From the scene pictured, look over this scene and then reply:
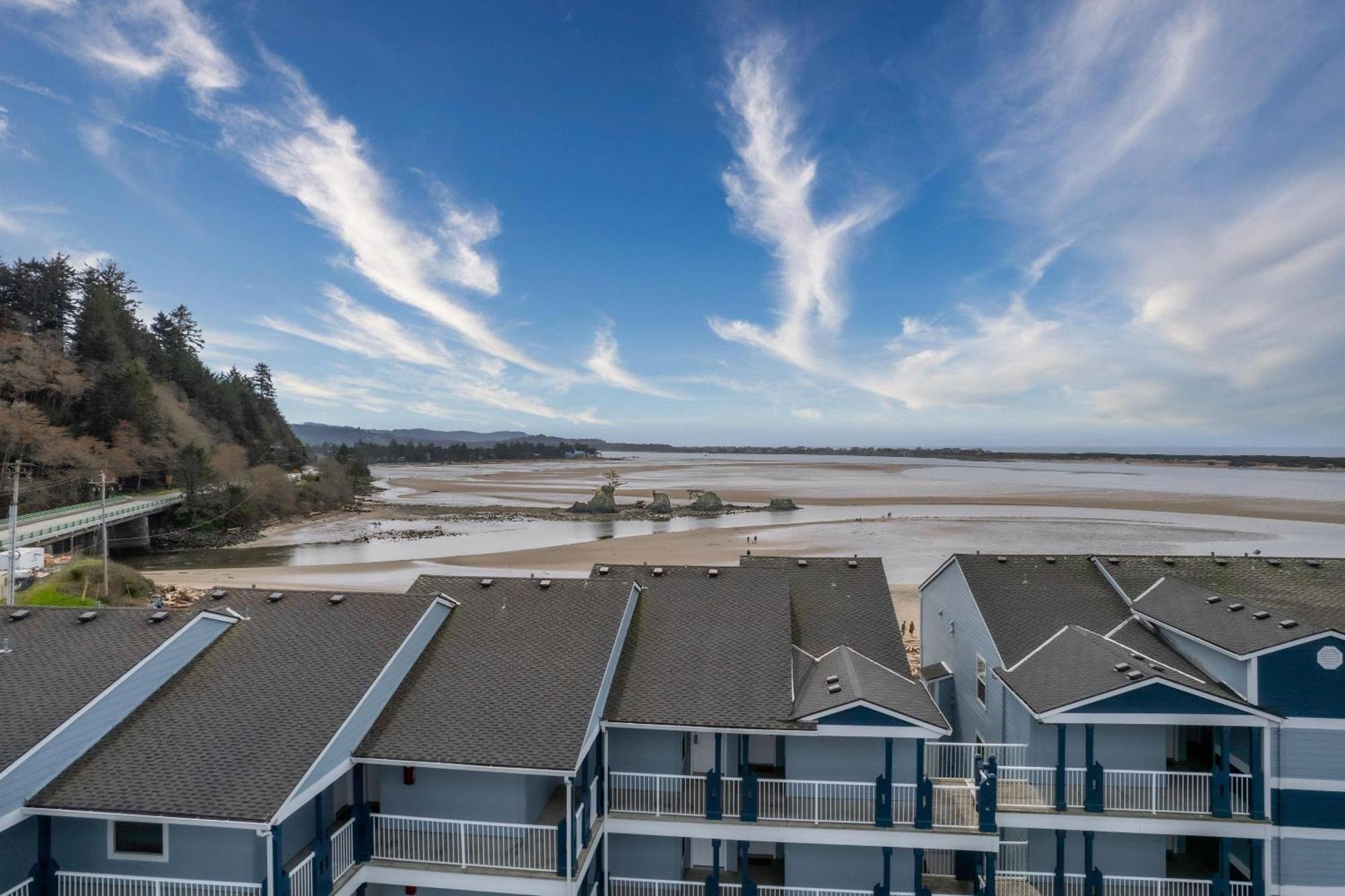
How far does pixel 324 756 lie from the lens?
885 centimetres

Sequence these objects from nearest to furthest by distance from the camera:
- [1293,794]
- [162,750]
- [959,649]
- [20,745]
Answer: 1. [20,745]
2. [162,750]
3. [1293,794]
4. [959,649]

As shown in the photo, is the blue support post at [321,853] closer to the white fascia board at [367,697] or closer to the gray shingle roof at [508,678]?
the white fascia board at [367,697]

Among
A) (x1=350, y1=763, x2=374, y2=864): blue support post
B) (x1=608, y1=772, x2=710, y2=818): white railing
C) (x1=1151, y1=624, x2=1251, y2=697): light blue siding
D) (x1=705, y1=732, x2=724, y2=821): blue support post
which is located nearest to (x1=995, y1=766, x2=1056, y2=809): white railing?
(x1=1151, y1=624, x2=1251, y2=697): light blue siding

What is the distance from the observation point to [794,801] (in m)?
10.8

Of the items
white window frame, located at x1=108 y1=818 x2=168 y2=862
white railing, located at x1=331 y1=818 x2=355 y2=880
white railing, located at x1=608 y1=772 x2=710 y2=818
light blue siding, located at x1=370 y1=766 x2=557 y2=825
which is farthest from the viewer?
white railing, located at x1=608 y1=772 x2=710 y2=818

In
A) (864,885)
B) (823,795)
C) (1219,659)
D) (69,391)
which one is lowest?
(864,885)

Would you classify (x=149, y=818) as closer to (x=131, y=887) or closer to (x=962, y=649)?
(x=131, y=887)

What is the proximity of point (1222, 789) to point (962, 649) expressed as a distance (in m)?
4.92

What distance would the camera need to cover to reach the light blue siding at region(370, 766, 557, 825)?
32.8 ft

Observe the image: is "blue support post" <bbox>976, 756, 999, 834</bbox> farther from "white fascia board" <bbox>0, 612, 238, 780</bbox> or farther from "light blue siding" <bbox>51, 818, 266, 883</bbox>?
"white fascia board" <bbox>0, 612, 238, 780</bbox>

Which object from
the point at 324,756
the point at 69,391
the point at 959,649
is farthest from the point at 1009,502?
the point at 69,391

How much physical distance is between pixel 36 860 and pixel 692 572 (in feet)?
37.4

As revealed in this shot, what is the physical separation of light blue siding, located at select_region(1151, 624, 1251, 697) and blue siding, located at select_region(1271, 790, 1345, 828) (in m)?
1.76

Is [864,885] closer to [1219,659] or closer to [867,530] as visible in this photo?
[1219,659]
